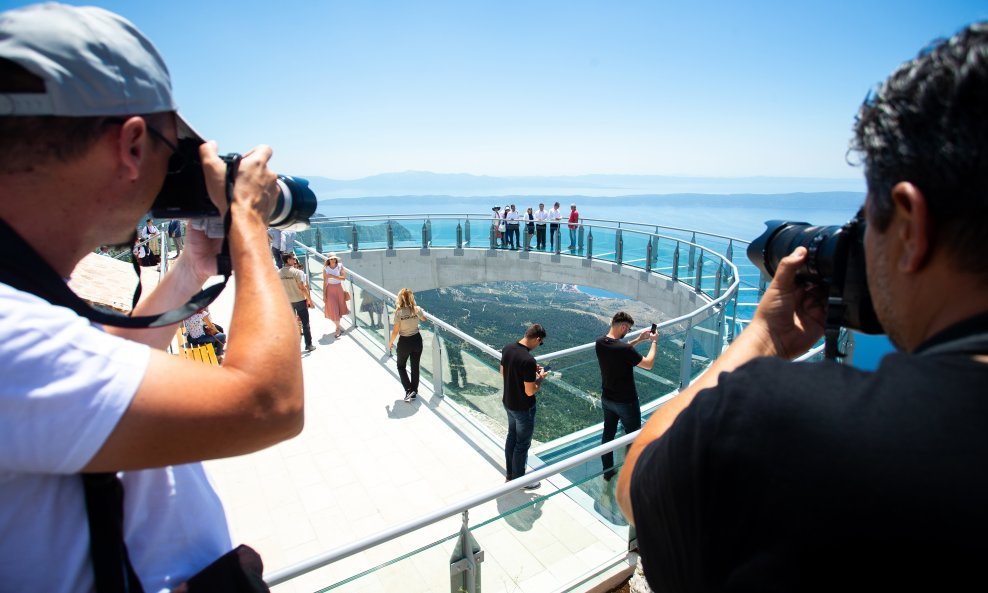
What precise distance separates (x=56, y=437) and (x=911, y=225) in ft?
3.79

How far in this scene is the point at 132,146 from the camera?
827 millimetres

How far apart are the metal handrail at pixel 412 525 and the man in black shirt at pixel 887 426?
4.88 ft

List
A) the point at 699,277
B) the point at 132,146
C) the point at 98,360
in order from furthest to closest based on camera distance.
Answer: the point at 699,277 < the point at 132,146 < the point at 98,360

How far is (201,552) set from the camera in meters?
0.93

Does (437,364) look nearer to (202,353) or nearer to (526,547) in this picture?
(202,353)

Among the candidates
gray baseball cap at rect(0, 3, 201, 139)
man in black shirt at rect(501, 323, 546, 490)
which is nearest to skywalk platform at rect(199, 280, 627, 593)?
man in black shirt at rect(501, 323, 546, 490)

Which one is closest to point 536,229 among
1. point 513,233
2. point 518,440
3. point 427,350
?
point 513,233

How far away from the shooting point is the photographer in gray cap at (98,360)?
635 mm

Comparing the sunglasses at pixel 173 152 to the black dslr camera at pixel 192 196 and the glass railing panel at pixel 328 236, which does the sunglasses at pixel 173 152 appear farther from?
the glass railing panel at pixel 328 236

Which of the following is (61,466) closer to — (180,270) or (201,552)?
(201,552)

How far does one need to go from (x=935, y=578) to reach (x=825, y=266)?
74 cm

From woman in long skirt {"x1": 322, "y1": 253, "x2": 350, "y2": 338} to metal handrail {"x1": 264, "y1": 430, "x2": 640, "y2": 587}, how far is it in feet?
21.3

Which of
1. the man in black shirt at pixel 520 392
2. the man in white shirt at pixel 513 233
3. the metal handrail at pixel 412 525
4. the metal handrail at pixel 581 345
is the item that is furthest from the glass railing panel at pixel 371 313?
the man in white shirt at pixel 513 233

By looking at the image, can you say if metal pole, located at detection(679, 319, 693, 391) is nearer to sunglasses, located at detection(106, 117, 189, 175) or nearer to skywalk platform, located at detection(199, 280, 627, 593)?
skywalk platform, located at detection(199, 280, 627, 593)
